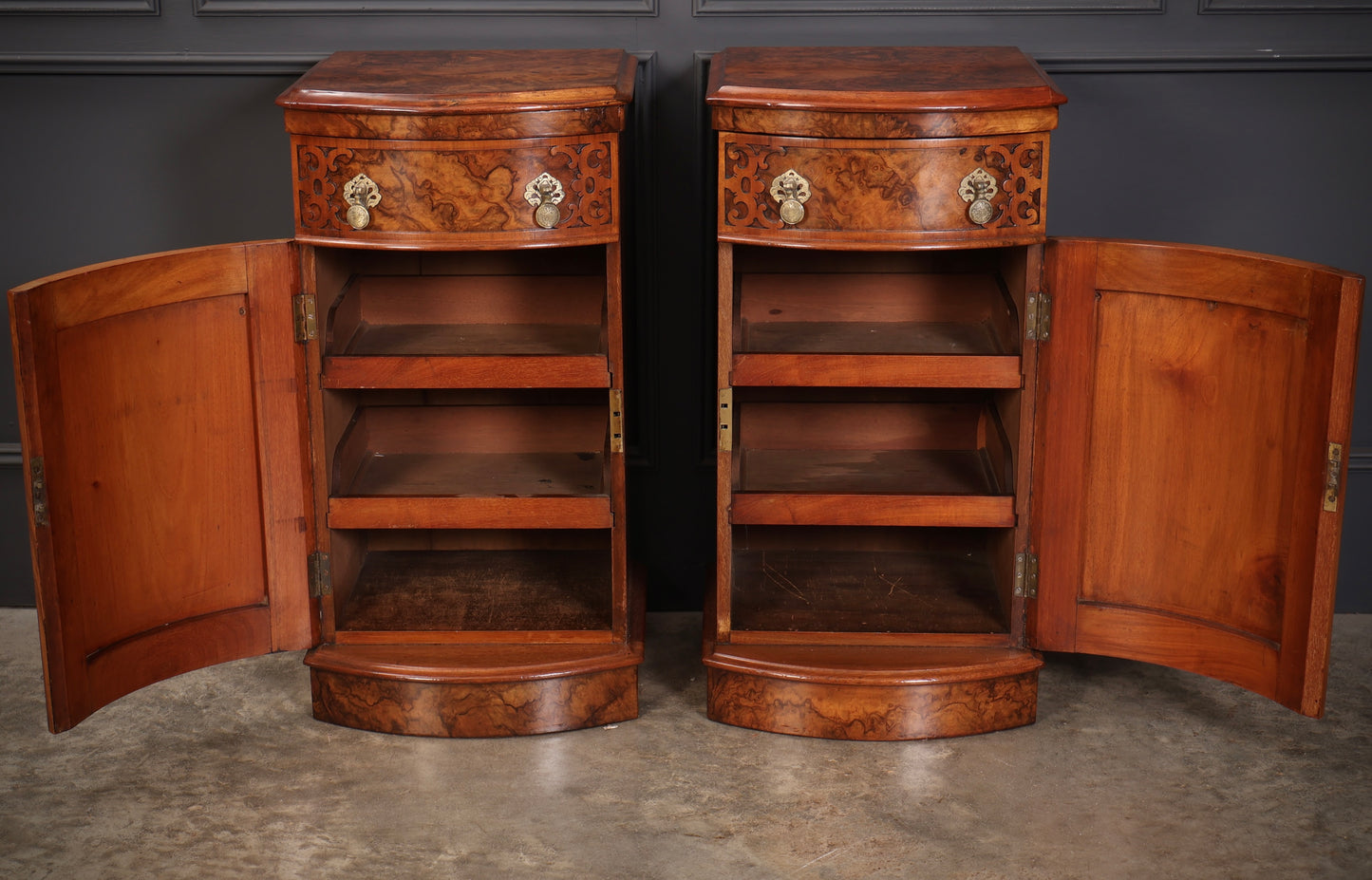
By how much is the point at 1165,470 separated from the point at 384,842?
1592mm

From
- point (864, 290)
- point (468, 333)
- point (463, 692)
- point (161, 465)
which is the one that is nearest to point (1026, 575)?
point (864, 290)

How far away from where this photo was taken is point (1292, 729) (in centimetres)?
279

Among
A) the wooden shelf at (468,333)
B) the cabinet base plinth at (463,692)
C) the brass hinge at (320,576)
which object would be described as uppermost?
the wooden shelf at (468,333)

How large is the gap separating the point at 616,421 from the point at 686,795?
73 cm

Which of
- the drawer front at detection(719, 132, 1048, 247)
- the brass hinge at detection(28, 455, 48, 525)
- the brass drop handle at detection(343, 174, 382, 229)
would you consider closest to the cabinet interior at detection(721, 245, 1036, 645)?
the drawer front at detection(719, 132, 1048, 247)

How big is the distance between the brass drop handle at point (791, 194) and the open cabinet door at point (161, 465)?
0.92 meters

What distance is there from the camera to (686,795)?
254 cm

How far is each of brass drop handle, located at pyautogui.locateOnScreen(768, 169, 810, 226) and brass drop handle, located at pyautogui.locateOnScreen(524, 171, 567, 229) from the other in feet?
1.27

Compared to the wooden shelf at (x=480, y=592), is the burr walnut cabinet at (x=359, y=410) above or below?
above

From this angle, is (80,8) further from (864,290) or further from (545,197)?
(864,290)

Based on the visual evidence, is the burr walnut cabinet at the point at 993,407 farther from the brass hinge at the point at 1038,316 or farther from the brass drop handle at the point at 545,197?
the brass drop handle at the point at 545,197

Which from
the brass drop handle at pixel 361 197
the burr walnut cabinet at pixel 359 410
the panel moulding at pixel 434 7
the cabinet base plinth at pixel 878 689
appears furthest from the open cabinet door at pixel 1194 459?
the brass drop handle at pixel 361 197

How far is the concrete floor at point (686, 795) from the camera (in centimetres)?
233

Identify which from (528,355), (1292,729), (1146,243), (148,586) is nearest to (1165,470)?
(1146,243)
